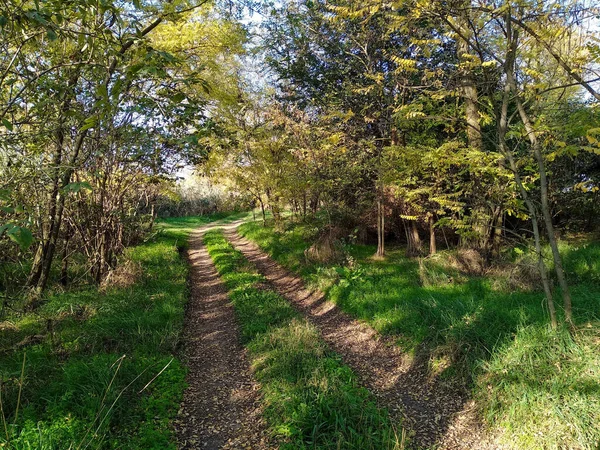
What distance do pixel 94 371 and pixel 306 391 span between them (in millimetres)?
2393

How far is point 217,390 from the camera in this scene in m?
4.49

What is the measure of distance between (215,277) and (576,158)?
10.8 metres

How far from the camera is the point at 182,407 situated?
13.5 feet

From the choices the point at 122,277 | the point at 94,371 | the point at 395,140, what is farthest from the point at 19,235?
the point at 395,140

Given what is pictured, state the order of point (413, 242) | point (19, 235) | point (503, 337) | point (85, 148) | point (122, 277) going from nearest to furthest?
1. point (19, 235)
2. point (503, 337)
3. point (85, 148)
4. point (122, 277)
5. point (413, 242)

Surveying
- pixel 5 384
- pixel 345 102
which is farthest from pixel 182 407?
pixel 345 102

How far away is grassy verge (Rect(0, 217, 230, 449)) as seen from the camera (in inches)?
125

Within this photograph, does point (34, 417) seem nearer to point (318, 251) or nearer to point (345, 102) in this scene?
point (318, 251)

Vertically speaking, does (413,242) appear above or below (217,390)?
above

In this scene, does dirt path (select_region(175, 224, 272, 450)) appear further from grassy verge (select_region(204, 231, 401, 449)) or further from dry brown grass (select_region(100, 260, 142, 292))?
dry brown grass (select_region(100, 260, 142, 292))

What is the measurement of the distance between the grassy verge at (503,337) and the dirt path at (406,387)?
19 centimetres

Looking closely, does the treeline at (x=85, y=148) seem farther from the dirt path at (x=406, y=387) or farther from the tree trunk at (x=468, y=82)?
the dirt path at (x=406, y=387)

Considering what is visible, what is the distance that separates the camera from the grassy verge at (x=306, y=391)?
340cm

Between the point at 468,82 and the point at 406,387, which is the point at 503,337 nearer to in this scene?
the point at 406,387
